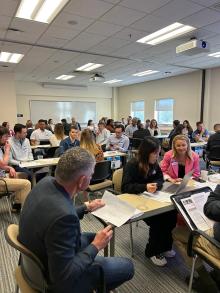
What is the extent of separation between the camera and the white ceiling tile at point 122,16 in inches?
139

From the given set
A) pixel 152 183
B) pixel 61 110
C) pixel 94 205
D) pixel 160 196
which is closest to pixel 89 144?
pixel 152 183

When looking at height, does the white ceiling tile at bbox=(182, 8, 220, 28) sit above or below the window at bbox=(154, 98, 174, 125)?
above

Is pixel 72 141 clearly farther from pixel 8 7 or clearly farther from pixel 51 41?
pixel 51 41

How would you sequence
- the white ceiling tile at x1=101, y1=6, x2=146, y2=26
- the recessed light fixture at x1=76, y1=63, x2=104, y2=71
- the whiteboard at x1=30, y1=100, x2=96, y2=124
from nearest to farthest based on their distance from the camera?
the white ceiling tile at x1=101, y1=6, x2=146, y2=26
the recessed light fixture at x1=76, y1=63, x2=104, y2=71
the whiteboard at x1=30, y1=100, x2=96, y2=124

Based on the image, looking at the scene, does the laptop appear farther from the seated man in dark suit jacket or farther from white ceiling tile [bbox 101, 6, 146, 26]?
white ceiling tile [bbox 101, 6, 146, 26]

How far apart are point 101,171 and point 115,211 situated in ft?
5.12

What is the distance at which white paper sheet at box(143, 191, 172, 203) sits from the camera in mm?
1943

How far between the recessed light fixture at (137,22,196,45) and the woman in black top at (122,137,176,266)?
9.97ft

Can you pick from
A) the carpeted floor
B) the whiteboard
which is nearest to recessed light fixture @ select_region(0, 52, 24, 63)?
the whiteboard

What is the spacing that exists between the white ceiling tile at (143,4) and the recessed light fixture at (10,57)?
12.7 feet

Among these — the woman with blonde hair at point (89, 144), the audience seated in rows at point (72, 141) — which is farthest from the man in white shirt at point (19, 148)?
the woman with blonde hair at point (89, 144)

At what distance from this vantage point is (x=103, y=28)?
14.0ft

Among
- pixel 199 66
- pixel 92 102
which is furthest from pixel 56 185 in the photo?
pixel 92 102

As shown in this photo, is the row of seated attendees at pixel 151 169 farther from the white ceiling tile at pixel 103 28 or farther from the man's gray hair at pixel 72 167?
the white ceiling tile at pixel 103 28
